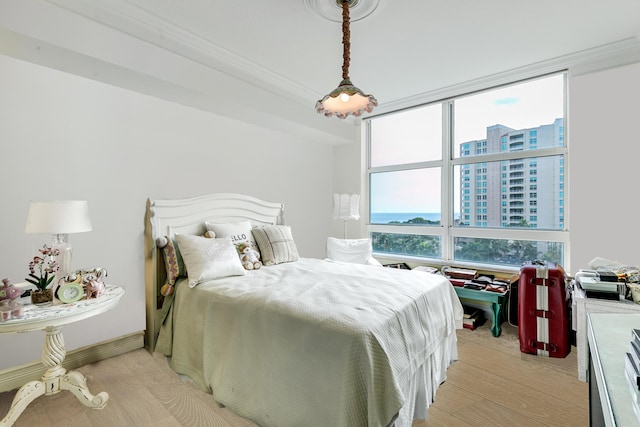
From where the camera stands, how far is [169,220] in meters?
2.65

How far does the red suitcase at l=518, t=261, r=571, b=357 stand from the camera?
2.44 meters

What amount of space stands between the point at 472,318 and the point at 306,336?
7.58 ft

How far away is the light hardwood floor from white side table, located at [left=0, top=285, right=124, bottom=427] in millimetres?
119

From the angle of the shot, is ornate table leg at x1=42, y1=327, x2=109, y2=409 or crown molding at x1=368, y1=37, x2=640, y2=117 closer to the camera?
ornate table leg at x1=42, y1=327, x2=109, y2=409

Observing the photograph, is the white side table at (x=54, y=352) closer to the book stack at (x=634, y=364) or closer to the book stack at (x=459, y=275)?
the book stack at (x=634, y=364)

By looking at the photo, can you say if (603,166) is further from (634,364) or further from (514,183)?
(634,364)

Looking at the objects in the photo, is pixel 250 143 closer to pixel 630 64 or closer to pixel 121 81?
pixel 121 81

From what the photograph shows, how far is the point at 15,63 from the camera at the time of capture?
77.3 inches

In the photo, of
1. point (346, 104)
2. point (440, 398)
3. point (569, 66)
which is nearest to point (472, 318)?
point (440, 398)

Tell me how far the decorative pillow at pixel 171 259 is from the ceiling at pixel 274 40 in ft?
4.29

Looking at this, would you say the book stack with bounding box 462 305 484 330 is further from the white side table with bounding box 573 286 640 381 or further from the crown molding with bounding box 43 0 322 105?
the crown molding with bounding box 43 0 322 105

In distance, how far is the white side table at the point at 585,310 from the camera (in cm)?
200

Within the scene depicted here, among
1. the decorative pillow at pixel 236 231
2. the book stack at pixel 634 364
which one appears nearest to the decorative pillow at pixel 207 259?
the decorative pillow at pixel 236 231

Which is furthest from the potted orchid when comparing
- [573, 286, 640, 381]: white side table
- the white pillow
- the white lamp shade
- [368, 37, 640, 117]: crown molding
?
[368, 37, 640, 117]: crown molding
